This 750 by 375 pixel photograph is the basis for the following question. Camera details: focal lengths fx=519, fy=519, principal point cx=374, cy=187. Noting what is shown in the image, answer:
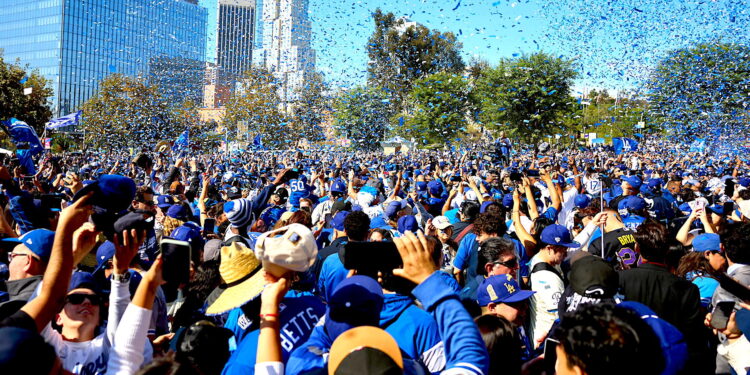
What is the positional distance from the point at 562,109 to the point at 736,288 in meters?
47.1

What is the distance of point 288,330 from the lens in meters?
2.50

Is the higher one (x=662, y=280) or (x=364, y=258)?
(x=364, y=258)

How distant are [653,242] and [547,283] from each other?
83 centimetres

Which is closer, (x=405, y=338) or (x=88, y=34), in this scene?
(x=405, y=338)

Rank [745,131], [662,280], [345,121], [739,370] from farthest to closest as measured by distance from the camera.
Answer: [345,121], [745,131], [662,280], [739,370]

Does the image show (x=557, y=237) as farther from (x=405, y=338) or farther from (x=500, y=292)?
(x=405, y=338)

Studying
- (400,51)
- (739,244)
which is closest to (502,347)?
(739,244)

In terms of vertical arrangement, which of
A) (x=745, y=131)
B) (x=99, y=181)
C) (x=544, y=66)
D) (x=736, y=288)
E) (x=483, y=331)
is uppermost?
(x=544, y=66)

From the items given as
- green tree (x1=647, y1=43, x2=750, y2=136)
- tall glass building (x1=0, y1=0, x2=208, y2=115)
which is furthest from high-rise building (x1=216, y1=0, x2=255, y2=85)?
green tree (x1=647, y1=43, x2=750, y2=136)

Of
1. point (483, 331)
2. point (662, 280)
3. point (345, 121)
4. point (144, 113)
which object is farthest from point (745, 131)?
point (144, 113)

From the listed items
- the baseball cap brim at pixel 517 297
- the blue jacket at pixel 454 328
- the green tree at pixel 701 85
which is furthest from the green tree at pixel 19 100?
the green tree at pixel 701 85

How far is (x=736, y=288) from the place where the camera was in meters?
3.07

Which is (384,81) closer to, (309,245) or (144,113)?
(144,113)

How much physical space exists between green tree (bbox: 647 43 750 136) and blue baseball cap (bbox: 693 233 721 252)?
26746mm
